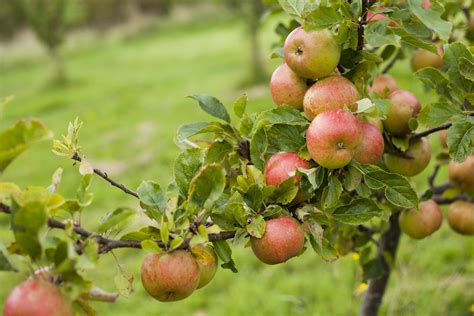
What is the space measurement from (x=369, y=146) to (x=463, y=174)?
0.62 m

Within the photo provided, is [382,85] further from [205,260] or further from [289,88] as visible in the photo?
[205,260]

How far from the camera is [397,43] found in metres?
1.16

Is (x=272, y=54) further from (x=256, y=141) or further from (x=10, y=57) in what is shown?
(x=10, y=57)

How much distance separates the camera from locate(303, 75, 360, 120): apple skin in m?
1.15

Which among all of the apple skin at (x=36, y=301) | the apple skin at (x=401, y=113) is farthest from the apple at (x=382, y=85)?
the apple skin at (x=36, y=301)

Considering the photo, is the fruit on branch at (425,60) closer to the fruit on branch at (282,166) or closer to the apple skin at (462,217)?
the apple skin at (462,217)

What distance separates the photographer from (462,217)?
1.74 metres

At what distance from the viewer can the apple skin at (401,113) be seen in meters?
1.40

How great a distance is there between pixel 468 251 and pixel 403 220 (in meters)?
2.07

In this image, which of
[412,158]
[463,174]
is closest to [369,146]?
[412,158]

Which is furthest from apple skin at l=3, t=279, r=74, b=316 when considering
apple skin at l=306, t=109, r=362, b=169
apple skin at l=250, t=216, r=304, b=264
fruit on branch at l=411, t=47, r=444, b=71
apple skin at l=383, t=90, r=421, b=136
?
fruit on branch at l=411, t=47, r=444, b=71

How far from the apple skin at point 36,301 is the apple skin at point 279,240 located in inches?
15.8

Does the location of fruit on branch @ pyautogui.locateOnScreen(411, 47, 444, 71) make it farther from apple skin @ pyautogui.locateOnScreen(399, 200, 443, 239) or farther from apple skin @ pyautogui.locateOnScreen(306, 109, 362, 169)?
apple skin @ pyautogui.locateOnScreen(306, 109, 362, 169)

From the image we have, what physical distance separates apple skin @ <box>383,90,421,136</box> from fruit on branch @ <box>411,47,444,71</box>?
1.26 ft
